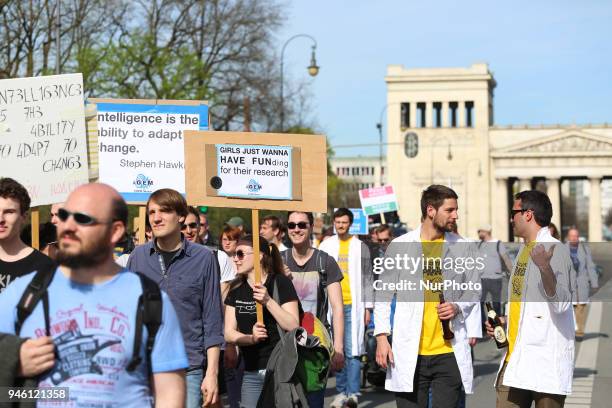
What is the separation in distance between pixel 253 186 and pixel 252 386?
1.23 metres

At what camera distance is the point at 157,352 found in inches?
153

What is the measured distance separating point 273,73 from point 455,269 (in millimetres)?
38355

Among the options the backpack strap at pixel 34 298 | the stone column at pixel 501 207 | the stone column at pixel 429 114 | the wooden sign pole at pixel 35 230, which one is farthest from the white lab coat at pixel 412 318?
the stone column at pixel 429 114

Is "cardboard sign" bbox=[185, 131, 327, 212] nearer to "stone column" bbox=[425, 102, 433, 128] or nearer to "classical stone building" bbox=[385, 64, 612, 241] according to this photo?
"classical stone building" bbox=[385, 64, 612, 241]

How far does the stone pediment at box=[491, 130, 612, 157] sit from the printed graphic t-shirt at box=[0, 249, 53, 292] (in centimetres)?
10203

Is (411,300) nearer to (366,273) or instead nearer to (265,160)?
(265,160)

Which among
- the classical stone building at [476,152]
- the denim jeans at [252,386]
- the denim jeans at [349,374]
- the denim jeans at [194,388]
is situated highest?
the classical stone building at [476,152]

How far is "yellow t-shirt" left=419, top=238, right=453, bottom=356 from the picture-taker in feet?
23.4

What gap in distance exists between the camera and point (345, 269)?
1156cm

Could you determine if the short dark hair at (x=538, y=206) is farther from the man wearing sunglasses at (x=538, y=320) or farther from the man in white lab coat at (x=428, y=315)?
the man in white lab coat at (x=428, y=315)

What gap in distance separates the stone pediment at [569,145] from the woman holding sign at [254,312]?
328 ft

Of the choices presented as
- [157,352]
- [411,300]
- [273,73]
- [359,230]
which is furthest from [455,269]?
[273,73]

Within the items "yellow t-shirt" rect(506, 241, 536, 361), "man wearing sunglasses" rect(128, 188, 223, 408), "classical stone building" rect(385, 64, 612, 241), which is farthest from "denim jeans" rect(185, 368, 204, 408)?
"classical stone building" rect(385, 64, 612, 241)

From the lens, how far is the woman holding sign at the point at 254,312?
7051 millimetres
